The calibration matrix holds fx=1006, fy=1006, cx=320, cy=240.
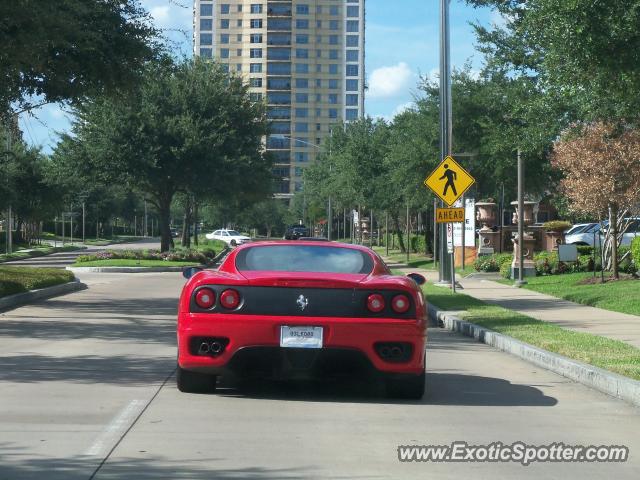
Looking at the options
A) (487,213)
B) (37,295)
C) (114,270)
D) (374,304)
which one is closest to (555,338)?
(374,304)

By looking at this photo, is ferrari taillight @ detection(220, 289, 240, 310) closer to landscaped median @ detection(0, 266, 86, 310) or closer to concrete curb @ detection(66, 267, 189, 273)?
landscaped median @ detection(0, 266, 86, 310)

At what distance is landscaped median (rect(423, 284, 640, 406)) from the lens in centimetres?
1058

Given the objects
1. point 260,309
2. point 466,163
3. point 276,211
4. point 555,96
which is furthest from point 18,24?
point 276,211

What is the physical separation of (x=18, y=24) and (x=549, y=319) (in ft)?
34.6

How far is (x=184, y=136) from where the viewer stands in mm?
42375

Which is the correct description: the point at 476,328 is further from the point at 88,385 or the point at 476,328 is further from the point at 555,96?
the point at 88,385

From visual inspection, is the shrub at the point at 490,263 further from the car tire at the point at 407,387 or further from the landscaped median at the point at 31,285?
the car tire at the point at 407,387

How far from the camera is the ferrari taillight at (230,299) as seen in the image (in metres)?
9.27

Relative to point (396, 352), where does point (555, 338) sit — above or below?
below

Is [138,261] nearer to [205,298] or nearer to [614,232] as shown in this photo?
[614,232]

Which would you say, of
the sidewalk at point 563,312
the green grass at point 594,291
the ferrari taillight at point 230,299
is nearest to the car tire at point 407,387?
the ferrari taillight at point 230,299

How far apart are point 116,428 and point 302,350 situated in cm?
191

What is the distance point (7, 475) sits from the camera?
6410 mm

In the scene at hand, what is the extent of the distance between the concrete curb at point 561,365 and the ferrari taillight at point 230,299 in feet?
12.9
